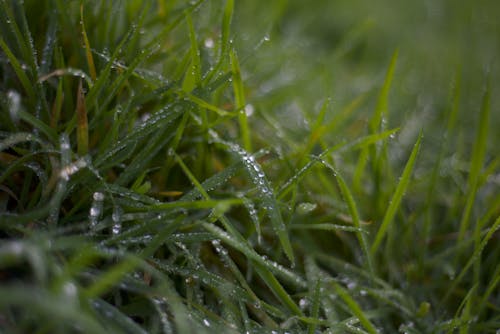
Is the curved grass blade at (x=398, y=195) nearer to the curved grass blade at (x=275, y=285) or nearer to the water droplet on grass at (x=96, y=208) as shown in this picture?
the curved grass blade at (x=275, y=285)

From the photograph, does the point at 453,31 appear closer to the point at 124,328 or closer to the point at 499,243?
the point at 499,243

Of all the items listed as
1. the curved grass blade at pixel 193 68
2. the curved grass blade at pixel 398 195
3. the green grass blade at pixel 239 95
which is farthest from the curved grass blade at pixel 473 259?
the curved grass blade at pixel 193 68

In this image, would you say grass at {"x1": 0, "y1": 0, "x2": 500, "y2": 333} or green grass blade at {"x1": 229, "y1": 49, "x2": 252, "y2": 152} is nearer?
grass at {"x1": 0, "y1": 0, "x2": 500, "y2": 333}

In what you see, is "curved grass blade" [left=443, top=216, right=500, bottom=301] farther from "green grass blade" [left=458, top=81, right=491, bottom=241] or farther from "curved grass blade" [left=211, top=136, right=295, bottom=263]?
"curved grass blade" [left=211, top=136, right=295, bottom=263]

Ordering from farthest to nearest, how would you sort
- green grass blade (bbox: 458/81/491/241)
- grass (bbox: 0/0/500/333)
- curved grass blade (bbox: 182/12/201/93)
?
green grass blade (bbox: 458/81/491/241) → curved grass blade (bbox: 182/12/201/93) → grass (bbox: 0/0/500/333)

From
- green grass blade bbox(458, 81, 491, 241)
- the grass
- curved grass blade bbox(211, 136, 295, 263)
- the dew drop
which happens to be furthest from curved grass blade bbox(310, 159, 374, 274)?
the dew drop

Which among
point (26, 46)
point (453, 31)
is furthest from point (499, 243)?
point (453, 31)

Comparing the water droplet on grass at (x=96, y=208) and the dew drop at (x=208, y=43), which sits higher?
the dew drop at (x=208, y=43)

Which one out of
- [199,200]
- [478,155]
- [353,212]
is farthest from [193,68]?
[478,155]

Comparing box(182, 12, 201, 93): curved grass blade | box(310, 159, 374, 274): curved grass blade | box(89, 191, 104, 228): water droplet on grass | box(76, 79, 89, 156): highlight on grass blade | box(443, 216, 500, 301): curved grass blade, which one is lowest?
box(443, 216, 500, 301): curved grass blade
